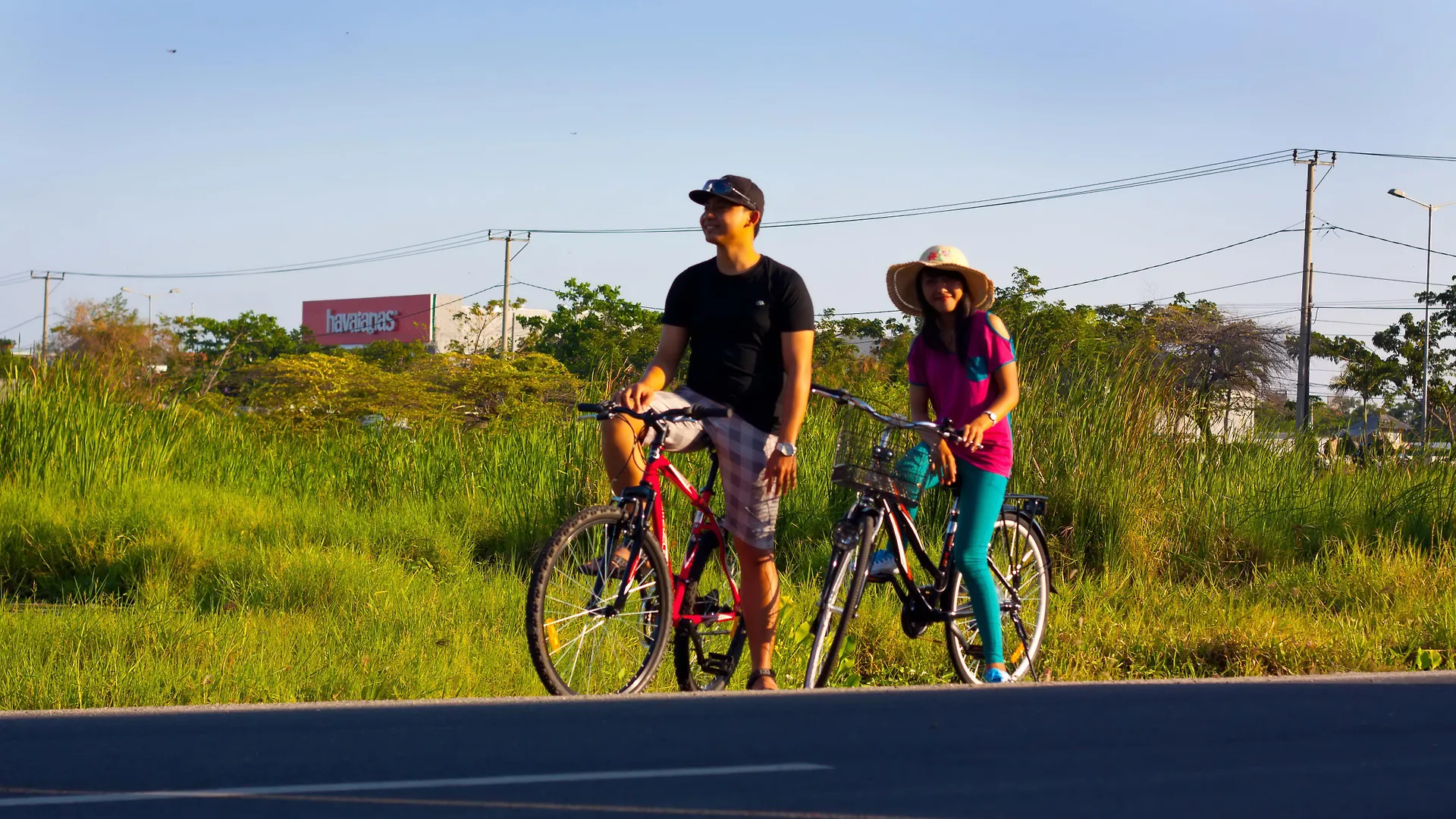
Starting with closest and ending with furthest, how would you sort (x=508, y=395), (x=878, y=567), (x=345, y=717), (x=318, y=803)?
(x=318, y=803) → (x=345, y=717) → (x=878, y=567) → (x=508, y=395)

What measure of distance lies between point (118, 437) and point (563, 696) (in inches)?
322

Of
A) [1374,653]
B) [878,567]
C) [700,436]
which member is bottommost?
[1374,653]

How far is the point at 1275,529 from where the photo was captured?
34.1 ft

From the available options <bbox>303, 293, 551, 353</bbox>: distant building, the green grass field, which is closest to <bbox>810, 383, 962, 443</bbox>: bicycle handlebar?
the green grass field

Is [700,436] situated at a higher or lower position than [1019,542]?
higher

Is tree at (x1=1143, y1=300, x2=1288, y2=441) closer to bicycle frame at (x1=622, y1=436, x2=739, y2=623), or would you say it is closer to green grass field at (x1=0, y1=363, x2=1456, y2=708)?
green grass field at (x1=0, y1=363, x2=1456, y2=708)

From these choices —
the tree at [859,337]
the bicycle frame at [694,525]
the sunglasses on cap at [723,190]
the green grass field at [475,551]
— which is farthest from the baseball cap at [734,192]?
the tree at [859,337]

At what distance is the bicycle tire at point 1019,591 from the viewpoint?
6188 mm

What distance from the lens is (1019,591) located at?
654 cm

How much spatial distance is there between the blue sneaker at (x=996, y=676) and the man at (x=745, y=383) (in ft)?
2.94

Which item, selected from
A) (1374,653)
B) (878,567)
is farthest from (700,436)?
(1374,653)

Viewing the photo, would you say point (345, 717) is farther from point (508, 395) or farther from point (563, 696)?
point (508, 395)

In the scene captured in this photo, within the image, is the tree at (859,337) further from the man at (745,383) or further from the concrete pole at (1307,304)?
the man at (745,383)

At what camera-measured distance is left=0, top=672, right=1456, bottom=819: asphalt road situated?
3537 mm
